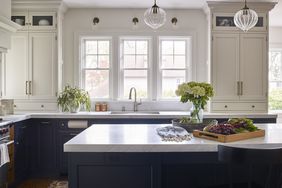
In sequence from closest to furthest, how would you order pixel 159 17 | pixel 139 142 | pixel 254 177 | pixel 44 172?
pixel 139 142 < pixel 254 177 < pixel 159 17 < pixel 44 172

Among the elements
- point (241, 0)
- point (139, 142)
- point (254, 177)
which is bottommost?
point (254, 177)

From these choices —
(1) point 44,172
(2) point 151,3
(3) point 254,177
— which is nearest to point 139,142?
(3) point 254,177

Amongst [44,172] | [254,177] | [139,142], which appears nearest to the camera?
[139,142]

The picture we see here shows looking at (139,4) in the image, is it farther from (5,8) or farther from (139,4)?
(5,8)

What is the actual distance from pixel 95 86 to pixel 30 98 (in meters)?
1.07

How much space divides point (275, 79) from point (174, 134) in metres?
4.78

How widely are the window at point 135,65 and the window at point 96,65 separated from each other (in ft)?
0.90

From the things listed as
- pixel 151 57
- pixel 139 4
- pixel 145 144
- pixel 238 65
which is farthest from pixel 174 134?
pixel 139 4

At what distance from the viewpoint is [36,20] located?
180 inches

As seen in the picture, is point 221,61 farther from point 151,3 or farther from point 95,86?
point 95,86

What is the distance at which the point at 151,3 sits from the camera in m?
4.64

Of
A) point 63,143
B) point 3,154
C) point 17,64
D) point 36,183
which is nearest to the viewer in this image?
point 3,154

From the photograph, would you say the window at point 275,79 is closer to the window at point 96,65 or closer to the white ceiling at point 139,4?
the white ceiling at point 139,4

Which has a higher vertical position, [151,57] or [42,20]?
[42,20]
